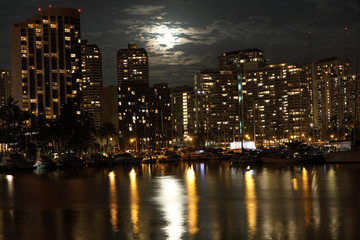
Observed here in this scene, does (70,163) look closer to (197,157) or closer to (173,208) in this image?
(197,157)

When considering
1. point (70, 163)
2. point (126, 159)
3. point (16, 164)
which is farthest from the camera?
point (126, 159)

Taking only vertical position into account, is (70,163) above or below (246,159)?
above

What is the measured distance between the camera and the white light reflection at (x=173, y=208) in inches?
774

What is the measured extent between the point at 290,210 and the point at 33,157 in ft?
305

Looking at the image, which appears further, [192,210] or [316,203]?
[316,203]

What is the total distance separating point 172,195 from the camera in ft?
106

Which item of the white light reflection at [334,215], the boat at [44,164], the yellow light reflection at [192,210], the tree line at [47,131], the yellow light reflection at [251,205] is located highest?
the tree line at [47,131]

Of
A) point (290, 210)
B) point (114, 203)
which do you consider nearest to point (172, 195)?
point (114, 203)

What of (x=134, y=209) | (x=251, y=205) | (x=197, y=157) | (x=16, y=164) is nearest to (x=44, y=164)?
(x=16, y=164)

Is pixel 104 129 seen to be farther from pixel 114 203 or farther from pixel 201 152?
pixel 114 203

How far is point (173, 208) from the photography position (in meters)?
26.0

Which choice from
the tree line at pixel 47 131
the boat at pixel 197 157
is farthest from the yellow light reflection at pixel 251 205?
the tree line at pixel 47 131

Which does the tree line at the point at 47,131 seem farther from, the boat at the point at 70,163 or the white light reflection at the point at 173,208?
the white light reflection at the point at 173,208

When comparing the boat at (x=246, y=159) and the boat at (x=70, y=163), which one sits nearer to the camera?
the boat at (x=246, y=159)
